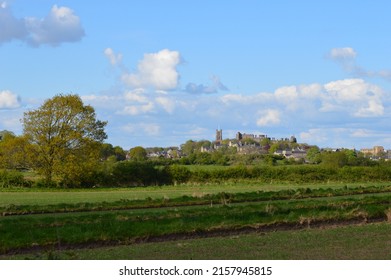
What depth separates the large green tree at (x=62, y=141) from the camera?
225ft

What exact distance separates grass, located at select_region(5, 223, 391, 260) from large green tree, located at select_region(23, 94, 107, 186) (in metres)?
49.5

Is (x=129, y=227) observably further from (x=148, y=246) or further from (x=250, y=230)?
(x=250, y=230)

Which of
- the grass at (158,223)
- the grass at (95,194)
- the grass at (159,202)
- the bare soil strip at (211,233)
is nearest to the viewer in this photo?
the bare soil strip at (211,233)

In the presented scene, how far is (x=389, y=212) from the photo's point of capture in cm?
2570

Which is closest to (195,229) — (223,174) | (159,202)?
(159,202)

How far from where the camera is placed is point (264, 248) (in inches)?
710

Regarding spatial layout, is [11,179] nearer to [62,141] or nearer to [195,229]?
[62,141]

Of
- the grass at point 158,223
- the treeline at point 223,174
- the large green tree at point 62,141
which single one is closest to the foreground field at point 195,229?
the grass at point 158,223

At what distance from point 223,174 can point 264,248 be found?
187 ft

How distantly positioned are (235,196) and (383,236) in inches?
770

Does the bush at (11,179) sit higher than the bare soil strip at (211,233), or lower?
higher

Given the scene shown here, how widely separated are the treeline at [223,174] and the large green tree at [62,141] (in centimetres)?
382

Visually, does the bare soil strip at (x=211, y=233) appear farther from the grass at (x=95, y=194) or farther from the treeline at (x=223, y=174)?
the treeline at (x=223, y=174)

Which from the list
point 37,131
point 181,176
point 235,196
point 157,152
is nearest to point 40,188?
point 37,131
